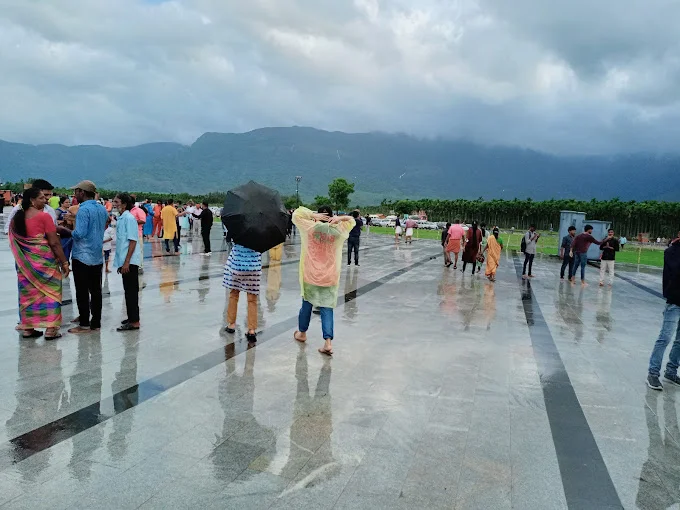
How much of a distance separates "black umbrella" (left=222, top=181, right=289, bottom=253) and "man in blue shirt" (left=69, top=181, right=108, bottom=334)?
166 cm

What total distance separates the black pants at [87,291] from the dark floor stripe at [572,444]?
5214 millimetres

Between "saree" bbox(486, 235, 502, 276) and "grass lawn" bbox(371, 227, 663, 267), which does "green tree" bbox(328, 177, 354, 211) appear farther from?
"saree" bbox(486, 235, 502, 276)

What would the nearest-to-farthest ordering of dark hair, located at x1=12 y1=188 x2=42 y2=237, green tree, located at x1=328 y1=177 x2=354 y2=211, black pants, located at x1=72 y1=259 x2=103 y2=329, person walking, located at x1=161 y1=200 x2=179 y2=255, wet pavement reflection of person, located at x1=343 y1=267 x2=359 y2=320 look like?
dark hair, located at x1=12 y1=188 x2=42 y2=237 → black pants, located at x1=72 y1=259 x2=103 y2=329 → wet pavement reflection of person, located at x1=343 y1=267 x2=359 y2=320 → person walking, located at x1=161 y1=200 x2=179 y2=255 → green tree, located at x1=328 y1=177 x2=354 y2=211

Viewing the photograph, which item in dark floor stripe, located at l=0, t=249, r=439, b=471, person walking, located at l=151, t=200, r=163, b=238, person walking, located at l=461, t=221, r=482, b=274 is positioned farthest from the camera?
person walking, located at l=151, t=200, r=163, b=238

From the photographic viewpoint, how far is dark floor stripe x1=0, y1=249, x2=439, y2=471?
3.27 m

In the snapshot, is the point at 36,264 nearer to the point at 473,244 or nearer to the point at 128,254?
the point at 128,254

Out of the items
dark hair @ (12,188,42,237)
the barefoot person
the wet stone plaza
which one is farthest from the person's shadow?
dark hair @ (12,188,42,237)

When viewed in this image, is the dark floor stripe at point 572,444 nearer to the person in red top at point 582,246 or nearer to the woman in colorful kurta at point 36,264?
the woman in colorful kurta at point 36,264

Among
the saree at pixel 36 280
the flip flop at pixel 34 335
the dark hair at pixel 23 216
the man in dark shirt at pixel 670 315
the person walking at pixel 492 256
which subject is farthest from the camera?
the person walking at pixel 492 256

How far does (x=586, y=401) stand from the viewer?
15.2ft

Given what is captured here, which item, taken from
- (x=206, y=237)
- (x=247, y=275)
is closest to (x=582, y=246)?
(x=247, y=275)

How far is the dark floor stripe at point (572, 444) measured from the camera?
304cm

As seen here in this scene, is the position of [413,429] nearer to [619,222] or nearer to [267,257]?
[267,257]

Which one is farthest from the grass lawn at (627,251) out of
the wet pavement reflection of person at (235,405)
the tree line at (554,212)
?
the wet pavement reflection of person at (235,405)
